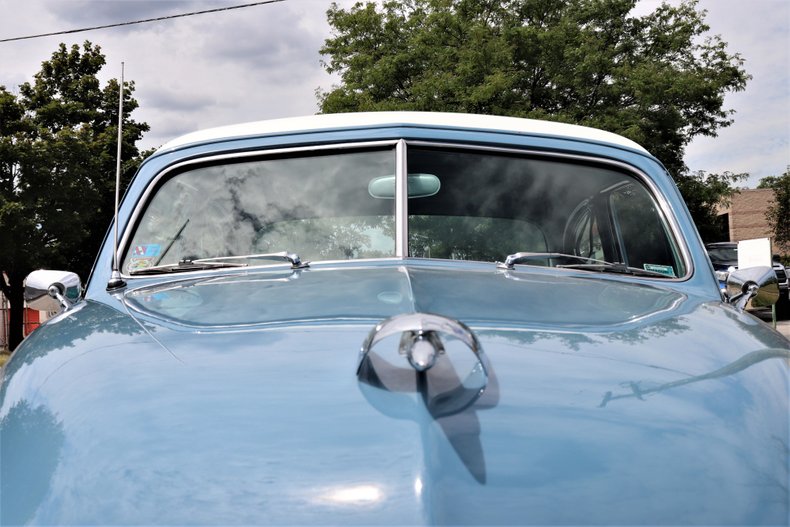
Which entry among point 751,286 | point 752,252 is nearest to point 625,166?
point 751,286

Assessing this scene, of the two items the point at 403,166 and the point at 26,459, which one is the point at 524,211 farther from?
the point at 26,459

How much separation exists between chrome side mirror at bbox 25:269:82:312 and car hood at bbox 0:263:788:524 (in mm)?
952

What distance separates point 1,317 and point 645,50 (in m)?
30.0

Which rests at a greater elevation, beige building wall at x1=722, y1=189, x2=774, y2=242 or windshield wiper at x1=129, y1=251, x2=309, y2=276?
beige building wall at x1=722, y1=189, x2=774, y2=242

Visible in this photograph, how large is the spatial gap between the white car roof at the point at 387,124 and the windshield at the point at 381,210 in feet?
0.36

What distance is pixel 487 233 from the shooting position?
101 inches

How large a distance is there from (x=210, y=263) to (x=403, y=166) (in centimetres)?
70

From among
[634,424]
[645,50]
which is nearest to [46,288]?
[634,424]

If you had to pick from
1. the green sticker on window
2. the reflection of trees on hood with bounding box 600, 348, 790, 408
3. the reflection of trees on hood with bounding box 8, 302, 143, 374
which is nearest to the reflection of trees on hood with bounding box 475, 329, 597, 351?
the reflection of trees on hood with bounding box 600, 348, 790, 408

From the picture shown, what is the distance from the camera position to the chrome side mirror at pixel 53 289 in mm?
2547

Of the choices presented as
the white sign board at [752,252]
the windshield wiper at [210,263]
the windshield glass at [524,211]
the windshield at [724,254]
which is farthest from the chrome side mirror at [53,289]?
the windshield at [724,254]

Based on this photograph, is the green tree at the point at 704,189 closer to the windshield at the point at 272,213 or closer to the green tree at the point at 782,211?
the green tree at the point at 782,211

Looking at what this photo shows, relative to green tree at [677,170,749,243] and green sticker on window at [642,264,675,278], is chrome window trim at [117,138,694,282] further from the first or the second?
green tree at [677,170,749,243]

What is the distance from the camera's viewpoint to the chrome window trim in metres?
2.46
